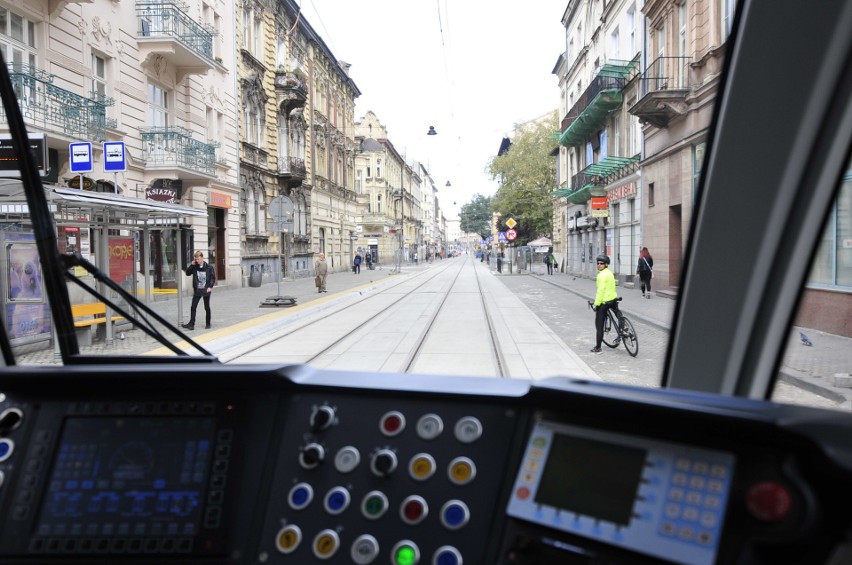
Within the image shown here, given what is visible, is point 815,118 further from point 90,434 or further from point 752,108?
point 90,434

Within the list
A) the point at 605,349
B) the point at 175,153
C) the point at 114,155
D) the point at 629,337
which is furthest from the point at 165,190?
the point at 629,337

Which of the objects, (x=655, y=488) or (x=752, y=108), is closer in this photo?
(x=655, y=488)

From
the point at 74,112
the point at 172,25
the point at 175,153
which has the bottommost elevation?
the point at 175,153

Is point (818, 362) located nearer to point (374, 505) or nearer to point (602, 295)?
point (374, 505)

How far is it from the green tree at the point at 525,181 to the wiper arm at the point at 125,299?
44587mm

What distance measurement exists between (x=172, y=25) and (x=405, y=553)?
515 inches

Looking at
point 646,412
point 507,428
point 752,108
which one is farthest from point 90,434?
point 752,108

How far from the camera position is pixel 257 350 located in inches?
340

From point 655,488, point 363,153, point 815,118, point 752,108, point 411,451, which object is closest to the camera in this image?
point 655,488

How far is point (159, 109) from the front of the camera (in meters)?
12.3

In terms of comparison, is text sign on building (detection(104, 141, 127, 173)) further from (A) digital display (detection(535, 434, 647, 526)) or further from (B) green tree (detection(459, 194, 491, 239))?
(B) green tree (detection(459, 194, 491, 239))

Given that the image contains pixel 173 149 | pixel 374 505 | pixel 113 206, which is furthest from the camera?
pixel 173 149

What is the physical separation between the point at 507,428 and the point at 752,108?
116 cm

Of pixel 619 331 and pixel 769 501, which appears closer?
pixel 769 501
